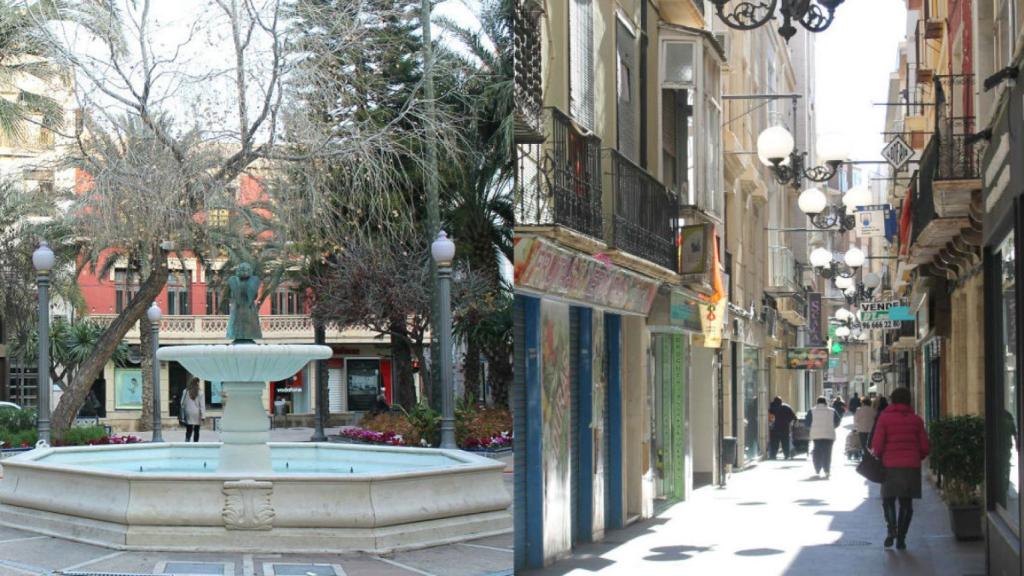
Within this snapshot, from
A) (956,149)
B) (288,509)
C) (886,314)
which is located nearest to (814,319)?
(886,314)

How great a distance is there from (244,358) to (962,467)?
24.8ft

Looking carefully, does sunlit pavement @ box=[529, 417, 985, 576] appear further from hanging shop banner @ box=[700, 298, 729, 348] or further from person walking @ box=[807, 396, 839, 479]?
person walking @ box=[807, 396, 839, 479]

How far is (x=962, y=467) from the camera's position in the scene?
15.0 metres

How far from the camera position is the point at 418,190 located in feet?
83.5

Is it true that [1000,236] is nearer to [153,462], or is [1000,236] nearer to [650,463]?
[650,463]

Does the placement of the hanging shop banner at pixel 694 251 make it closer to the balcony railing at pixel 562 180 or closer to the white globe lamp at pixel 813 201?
the balcony railing at pixel 562 180

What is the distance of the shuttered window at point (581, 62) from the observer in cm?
1006

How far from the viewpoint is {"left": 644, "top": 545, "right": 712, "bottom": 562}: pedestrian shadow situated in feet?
38.4

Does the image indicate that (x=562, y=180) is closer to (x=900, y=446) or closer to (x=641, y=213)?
(x=641, y=213)

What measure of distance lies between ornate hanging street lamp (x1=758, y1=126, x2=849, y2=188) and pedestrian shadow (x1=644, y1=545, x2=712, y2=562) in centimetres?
656

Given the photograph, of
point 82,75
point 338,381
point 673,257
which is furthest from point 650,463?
point 338,381

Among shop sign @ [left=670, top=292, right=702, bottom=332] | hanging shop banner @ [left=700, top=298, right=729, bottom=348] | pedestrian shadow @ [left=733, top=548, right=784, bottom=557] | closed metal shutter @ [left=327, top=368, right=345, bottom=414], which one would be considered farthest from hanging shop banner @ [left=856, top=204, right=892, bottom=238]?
closed metal shutter @ [left=327, top=368, right=345, bottom=414]

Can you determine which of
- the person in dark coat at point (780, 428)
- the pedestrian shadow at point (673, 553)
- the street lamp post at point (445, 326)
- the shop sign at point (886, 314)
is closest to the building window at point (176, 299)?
the person in dark coat at point (780, 428)

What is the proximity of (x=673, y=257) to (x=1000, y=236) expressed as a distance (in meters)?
5.38
